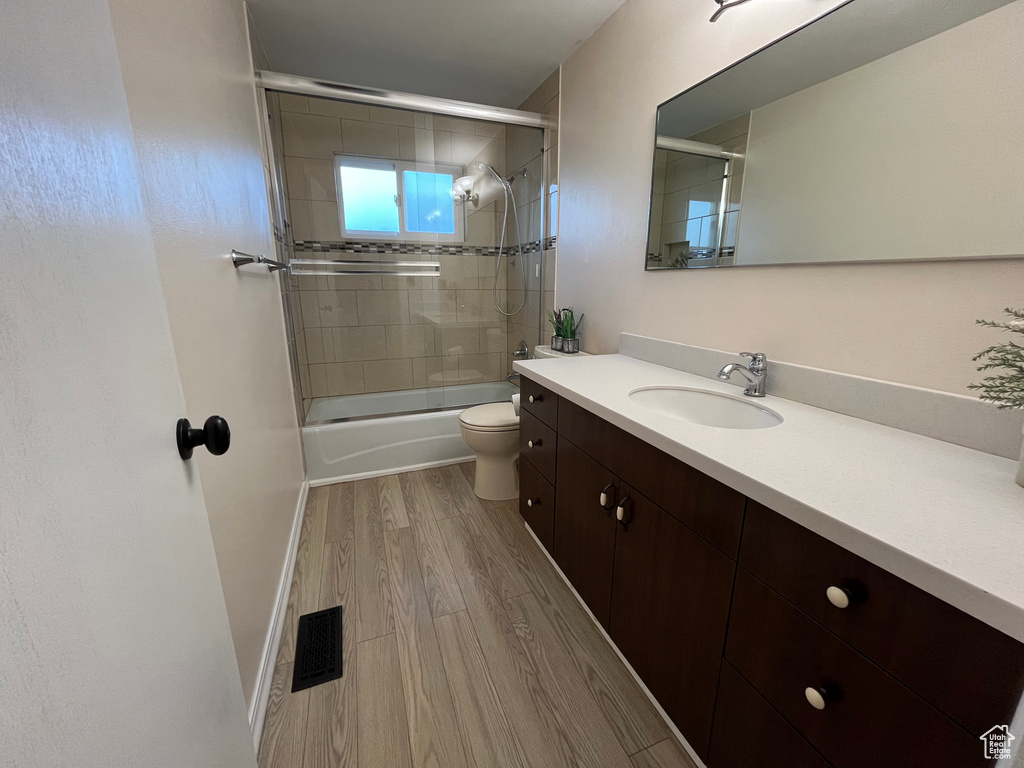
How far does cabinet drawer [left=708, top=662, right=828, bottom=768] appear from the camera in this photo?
73cm

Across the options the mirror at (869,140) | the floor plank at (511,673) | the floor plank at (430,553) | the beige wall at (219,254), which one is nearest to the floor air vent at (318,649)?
the beige wall at (219,254)

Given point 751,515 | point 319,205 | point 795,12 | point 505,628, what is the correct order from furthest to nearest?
point 319,205
point 505,628
point 795,12
point 751,515

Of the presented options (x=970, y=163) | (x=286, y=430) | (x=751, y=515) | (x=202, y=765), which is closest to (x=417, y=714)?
(x=202, y=765)

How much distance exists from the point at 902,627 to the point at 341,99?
2773mm

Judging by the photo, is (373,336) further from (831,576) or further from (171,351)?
(831,576)

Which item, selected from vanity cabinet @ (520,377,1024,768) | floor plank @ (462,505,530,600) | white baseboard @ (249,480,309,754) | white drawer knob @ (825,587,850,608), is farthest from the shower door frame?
white drawer knob @ (825,587,850,608)

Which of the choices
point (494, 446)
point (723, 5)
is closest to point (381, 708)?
point (494, 446)

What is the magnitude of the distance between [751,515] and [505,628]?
1005mm

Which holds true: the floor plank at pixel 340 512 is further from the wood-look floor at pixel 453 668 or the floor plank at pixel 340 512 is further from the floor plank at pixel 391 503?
the floor plank at pixel 391 503

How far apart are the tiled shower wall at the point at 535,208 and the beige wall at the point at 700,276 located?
114mm

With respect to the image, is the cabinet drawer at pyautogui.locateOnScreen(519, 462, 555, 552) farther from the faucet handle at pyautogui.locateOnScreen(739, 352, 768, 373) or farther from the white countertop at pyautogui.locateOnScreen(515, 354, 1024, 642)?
the faucet handle at pyautogui.locateOnScreen(739, 352, 768, 373)

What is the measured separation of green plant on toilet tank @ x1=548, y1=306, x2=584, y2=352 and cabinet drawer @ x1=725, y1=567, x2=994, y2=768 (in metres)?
1.57

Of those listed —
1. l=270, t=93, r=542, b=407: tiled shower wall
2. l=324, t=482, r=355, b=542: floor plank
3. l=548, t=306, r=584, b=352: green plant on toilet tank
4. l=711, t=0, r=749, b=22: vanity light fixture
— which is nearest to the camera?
l=711, t=0, r=749, b=22: vanity light fixture

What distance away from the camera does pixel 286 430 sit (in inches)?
75.5
